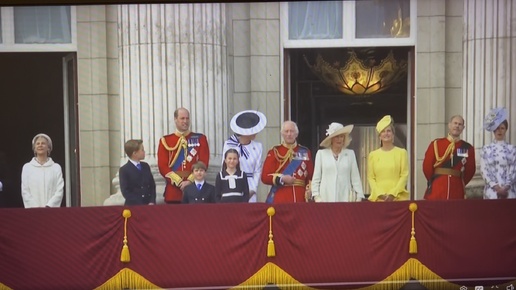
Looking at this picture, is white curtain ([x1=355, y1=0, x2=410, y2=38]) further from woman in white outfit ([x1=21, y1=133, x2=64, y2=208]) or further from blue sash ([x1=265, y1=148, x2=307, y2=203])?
woman in white outfit ([x1=21, y1=133, x2=64, y2=208])

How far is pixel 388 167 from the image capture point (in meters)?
4.81

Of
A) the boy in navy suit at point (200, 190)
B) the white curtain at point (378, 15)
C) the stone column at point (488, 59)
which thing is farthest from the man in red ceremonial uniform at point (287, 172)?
the stone column at point (488, 59)

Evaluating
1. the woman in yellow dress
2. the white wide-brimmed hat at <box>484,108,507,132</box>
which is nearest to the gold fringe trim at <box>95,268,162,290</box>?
the woman in yellow dress

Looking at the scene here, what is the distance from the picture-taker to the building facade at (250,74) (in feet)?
15.7

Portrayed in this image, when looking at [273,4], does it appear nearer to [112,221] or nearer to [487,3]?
[487,3]

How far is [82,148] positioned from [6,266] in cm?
96

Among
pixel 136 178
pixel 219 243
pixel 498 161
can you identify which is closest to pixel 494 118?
pixel 498 161

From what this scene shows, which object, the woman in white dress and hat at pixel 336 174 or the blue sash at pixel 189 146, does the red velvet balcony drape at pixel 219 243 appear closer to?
the woman in white dress and hat at pixel 336 174

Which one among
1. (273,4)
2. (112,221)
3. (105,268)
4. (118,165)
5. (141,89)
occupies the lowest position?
(105,268)

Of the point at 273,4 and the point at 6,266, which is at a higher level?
the point at 273,4

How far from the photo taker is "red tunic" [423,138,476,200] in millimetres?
4828

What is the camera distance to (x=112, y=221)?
15.7 feet

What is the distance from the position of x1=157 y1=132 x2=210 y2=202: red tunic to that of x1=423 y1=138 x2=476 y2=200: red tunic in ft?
5.03

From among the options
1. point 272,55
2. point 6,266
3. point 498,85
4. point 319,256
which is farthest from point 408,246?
point 6,266
